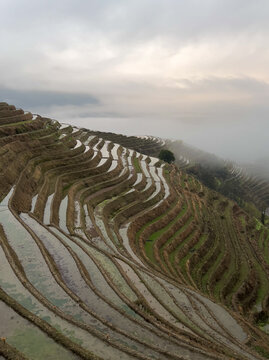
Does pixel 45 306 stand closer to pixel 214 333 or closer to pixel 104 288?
pixel 104 288

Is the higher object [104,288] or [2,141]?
[2,141]

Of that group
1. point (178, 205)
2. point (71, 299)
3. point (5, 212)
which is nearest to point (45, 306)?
point (71, 299)

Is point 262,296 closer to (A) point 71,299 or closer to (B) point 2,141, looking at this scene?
(A) point 71,299

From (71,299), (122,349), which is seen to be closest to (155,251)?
(71,299)

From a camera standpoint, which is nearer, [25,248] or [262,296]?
[25,248]

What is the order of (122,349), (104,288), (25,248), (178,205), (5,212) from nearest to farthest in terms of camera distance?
(122,349), (104,288), (25,248), (5,212), (178,205)

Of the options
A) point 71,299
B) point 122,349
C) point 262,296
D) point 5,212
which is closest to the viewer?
point 122,349

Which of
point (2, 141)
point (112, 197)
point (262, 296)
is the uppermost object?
point (2, 141)
